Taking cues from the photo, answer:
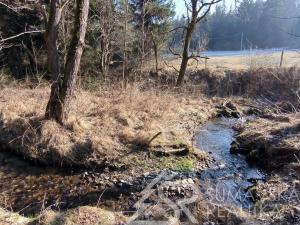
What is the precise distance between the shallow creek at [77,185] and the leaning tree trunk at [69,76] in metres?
1.55

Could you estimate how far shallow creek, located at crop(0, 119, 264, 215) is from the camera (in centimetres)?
658

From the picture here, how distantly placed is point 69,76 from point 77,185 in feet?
10.1

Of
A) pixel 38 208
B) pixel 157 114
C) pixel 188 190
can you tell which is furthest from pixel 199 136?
pixel 38 208

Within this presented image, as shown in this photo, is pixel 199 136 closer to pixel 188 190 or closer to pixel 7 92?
pixel 188 190

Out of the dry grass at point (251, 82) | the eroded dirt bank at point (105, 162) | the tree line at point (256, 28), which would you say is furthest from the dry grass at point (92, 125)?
the tree line at point (256, 28)

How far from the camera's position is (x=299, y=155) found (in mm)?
8352

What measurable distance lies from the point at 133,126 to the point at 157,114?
1.49 meters

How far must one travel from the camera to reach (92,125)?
9.66 metres

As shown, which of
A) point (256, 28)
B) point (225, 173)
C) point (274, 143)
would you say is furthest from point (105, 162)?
point (256, 28)

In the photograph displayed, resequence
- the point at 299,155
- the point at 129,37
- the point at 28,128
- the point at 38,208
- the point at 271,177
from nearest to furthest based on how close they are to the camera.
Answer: the point at 38,208 < the point at 271,177 < the point at 299,155 < the point at 28,128 < the point at 129,37

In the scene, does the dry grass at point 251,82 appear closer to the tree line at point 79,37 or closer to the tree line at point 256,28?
the tree line at point 79,37

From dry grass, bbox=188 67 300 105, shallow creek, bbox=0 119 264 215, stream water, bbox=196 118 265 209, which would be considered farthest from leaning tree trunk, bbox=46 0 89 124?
dry grass, bbox=188 67 300 105

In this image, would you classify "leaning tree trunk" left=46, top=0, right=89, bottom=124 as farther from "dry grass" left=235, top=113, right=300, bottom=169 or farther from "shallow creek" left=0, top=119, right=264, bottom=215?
"dry grass" left=235, top=113, right=300, bottom=169

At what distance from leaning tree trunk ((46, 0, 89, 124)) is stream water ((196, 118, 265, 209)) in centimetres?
393
